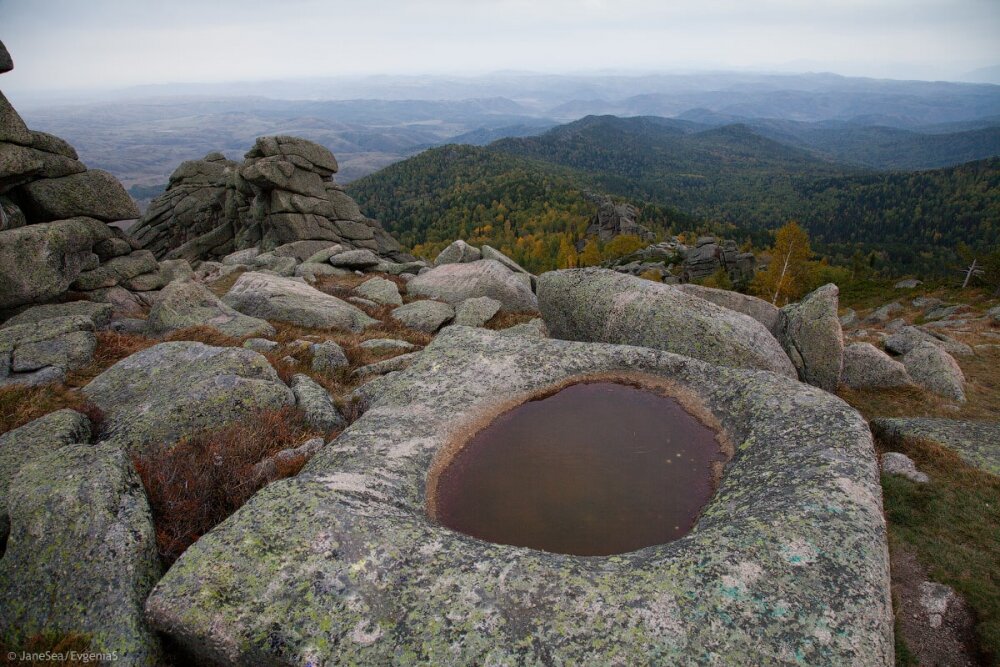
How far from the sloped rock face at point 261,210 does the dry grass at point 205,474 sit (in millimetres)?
40195

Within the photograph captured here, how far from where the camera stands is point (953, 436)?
12.5m

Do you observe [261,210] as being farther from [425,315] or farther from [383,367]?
[383,367]

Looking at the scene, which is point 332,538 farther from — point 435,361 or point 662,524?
point 435,361

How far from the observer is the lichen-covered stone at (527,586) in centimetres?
551

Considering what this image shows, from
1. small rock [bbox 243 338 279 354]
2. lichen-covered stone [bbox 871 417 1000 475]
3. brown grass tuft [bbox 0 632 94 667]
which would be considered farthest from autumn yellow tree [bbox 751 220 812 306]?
brown grass tuft [bbox 0 632 94 667]

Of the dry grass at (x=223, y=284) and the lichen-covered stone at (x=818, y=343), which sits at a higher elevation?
the lichen-covered stone at (x=818, y=343)

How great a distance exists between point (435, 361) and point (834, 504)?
8794mm

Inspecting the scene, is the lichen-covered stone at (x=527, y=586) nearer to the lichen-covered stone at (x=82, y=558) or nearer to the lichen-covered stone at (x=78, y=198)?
the lichen-covered stone at (x=82, y=558)

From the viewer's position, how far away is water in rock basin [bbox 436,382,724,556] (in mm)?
7664

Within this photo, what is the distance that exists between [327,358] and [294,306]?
8229 millimetres

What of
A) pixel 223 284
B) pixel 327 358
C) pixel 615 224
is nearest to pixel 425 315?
pixel 327 358

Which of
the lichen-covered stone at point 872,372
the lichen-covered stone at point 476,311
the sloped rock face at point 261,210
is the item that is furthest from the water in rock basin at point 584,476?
the sloped rock face at point 261,210

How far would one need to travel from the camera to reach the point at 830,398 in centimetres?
1002

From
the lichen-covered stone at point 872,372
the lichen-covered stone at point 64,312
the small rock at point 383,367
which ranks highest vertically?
the lichen-covered stone at point 64,312
